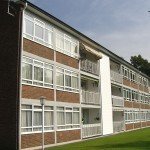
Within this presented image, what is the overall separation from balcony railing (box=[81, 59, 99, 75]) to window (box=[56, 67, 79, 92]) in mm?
2405

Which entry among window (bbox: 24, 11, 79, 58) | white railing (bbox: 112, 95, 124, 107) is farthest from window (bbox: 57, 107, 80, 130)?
white railing (bbox: 112, 95, 124, 107)

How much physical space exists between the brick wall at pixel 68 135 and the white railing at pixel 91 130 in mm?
1408

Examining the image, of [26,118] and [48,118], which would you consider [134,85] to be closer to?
[48,118]

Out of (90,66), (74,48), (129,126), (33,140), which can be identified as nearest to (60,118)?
(33,140)

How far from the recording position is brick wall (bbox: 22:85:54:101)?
24619 mm

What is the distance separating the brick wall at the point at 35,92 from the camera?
24.6 metres

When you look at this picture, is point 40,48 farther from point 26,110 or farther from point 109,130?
point 109,130

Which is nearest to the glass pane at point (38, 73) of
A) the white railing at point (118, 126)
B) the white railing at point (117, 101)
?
the white railing at point (117, 101)

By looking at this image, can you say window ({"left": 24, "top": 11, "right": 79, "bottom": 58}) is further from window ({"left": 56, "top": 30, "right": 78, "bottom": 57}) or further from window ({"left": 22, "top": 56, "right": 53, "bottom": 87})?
window ({"left": 22, "top": 56, "right": 53, "bottom": 87})

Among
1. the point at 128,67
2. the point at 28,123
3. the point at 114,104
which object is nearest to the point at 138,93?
the point at 128,67

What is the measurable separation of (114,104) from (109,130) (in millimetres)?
4756

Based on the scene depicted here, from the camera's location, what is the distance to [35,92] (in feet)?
85.3

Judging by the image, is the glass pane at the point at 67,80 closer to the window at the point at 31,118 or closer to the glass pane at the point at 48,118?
the glass pane at the point at 48,118

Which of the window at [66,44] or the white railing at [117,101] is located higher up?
the window at [66,44]
